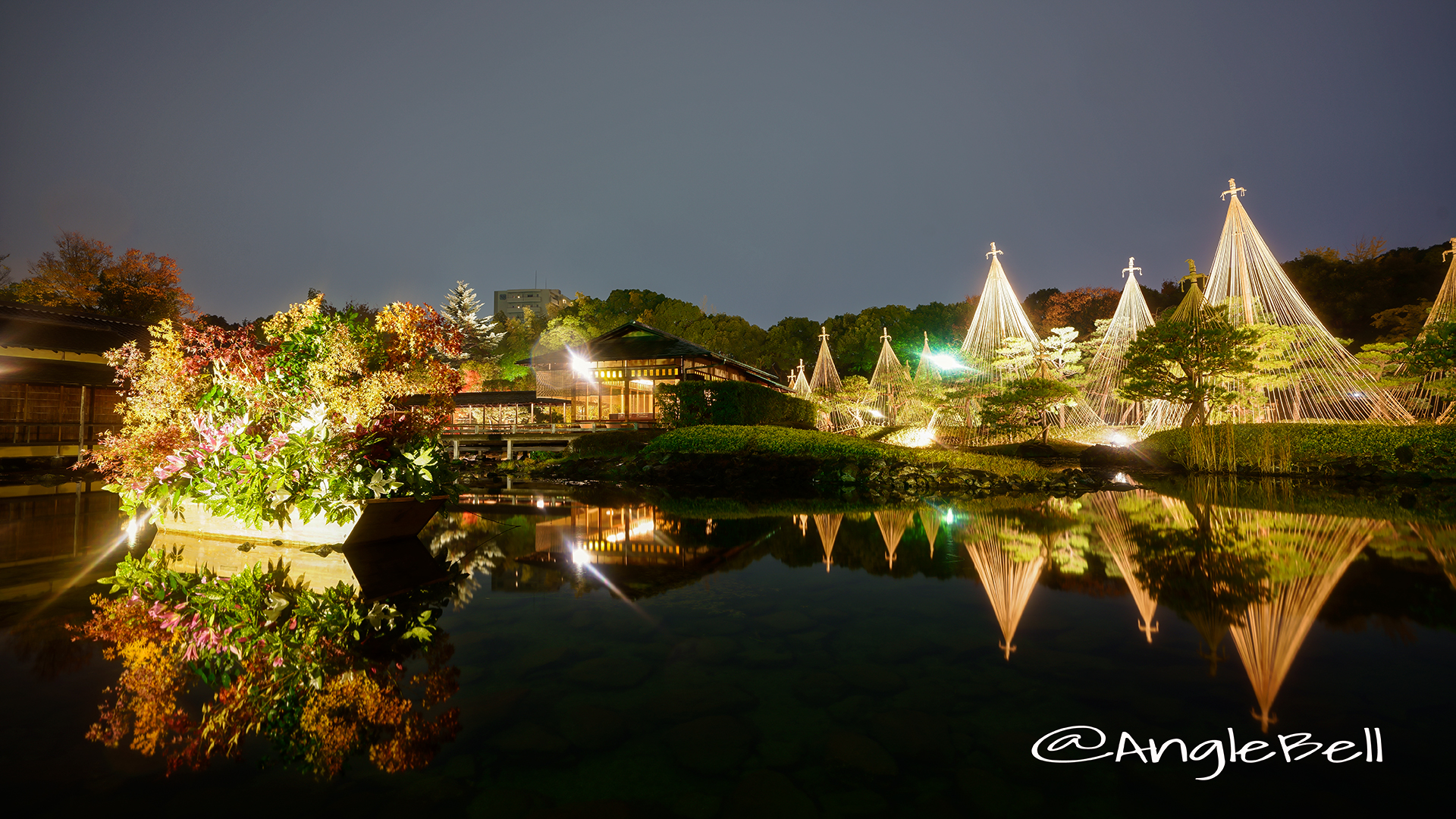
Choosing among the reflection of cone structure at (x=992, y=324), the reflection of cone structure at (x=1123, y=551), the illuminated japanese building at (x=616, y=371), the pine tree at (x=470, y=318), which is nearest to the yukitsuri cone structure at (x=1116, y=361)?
the reflection of cone structure at (x=992, y=324)

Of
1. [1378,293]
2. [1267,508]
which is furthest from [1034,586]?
[1378,293]

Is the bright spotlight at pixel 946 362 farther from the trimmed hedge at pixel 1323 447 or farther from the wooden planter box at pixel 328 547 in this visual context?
the wooden planter box at pixel 328 547

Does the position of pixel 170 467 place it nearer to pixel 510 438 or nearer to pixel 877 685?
pixel 877 685

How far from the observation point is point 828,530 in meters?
8.41

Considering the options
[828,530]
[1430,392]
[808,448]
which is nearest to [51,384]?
[808,448]

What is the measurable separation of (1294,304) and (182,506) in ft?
89.0

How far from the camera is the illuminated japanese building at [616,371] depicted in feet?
107

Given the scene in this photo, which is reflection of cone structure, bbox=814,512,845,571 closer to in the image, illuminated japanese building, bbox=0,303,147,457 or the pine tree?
illuminated japanese building, bbox=0,303,147,457

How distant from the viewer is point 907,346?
184 feet

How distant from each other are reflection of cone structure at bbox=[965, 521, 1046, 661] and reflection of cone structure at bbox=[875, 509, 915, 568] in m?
0.82

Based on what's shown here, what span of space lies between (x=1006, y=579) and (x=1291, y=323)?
21.5 m

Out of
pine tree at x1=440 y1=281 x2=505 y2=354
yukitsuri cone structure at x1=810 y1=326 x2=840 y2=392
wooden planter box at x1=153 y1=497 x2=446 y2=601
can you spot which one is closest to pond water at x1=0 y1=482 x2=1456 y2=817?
wooden planter box at x1=153 y1=497 x2=446 y2=601

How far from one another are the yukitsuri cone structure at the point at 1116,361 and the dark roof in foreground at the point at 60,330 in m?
37.0

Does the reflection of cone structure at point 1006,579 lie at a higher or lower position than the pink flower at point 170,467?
lower
